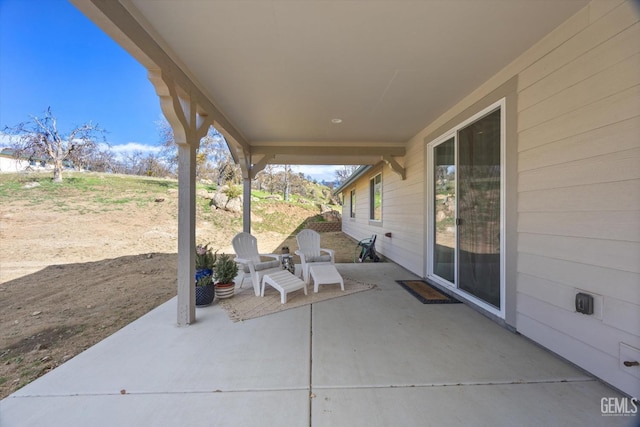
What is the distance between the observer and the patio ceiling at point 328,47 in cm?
191

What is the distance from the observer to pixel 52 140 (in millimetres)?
14414

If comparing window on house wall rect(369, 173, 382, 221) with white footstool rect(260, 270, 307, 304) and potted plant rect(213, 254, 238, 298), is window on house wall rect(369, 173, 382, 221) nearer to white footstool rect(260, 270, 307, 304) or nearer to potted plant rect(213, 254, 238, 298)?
white footstool rect(260, 270, 307, 304)

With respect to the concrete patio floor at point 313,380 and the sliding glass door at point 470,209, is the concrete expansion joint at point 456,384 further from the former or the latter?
the sliding glass door at point 470,209

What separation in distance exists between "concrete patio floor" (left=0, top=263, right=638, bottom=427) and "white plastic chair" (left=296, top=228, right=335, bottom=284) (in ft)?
5.02

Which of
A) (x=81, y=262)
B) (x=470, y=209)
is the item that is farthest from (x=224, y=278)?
(x=81, y=262)

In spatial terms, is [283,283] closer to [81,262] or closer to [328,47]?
[328,47]

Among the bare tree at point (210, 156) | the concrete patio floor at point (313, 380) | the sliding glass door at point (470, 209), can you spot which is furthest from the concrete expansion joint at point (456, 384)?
the bare tree at point (210, 156)

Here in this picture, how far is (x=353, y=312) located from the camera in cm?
315

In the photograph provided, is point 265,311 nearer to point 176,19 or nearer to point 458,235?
point 458,235

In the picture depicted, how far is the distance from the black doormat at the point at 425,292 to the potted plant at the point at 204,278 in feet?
9.16

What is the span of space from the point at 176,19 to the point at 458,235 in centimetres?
379

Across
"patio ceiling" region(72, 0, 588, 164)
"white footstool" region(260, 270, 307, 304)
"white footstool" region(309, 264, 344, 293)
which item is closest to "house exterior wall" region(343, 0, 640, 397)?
"patio ceiling" region(72, 0, 588, 164)

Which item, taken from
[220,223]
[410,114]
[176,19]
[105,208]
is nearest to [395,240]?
[410,114]

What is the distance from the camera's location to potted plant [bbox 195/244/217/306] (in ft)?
11.0
